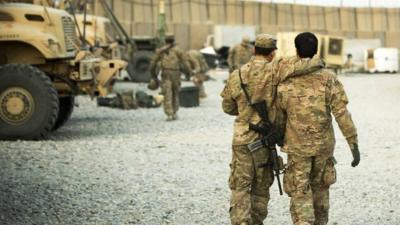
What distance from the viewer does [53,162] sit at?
1027cm

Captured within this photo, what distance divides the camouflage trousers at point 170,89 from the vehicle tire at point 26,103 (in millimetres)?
3247

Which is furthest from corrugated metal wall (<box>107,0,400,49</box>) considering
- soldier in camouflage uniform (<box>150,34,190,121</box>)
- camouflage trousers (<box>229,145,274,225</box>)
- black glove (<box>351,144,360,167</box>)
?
black glove (<box>351,144,360,167</box>)

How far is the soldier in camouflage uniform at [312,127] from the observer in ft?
19.2

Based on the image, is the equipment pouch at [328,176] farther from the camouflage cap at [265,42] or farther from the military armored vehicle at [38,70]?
the military armored vehicle at [38,70]

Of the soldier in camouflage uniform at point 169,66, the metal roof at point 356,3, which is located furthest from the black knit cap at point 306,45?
the metal roof at point 356,3

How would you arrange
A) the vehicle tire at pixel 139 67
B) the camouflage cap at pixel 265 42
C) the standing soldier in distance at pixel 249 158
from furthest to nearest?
the vehicle tire at pixel 139 67 < the camouflage cap at pixel 265 42 < the standing soldier in distance at pixel 249 158

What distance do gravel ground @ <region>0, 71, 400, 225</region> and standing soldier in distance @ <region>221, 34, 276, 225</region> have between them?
3.06 ft

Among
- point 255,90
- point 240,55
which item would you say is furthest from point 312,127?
point 240,55

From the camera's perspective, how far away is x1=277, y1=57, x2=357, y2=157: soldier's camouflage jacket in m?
5.88

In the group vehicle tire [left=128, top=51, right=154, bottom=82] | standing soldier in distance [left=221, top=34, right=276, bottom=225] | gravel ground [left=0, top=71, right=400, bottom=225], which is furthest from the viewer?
vehicle tire [left=128, top=51, right=154, bottom=82]

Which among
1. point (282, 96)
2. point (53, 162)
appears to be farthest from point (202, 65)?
point (282, 96)

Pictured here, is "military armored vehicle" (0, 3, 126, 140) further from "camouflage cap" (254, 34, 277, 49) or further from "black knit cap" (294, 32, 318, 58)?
"black knit cap" (294, 32, 318, 58)

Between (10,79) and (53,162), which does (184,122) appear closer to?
(10,79)

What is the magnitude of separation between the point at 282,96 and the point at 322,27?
40.7 meters
